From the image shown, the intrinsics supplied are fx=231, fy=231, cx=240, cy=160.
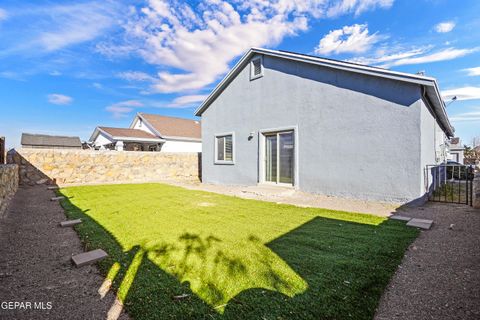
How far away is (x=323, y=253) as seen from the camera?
3.55m

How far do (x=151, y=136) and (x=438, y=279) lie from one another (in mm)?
24012

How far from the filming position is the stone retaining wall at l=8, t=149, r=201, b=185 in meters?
11.4

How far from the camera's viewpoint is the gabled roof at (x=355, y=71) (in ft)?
21.5

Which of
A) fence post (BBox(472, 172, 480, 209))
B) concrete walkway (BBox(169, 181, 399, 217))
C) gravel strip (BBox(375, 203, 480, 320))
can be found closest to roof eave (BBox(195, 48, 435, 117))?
fence post (BBox(472, 172, 480, 209))

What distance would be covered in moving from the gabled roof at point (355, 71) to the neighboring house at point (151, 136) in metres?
12.1

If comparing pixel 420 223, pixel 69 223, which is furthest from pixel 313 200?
pixel 69 223

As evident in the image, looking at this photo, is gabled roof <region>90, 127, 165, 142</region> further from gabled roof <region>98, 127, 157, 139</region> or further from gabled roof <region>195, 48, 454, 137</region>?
gabled roof <region>195, 48, 454, 137</region>

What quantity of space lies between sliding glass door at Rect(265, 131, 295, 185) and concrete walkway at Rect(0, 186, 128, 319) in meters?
7.43

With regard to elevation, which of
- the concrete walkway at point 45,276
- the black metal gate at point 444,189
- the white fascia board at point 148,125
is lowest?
the concrete walkway at point 45,276

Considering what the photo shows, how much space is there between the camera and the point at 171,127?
82.3 ft

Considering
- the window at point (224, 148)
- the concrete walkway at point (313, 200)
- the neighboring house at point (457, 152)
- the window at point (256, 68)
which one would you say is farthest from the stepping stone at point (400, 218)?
the neighboring house at point (457, 152)

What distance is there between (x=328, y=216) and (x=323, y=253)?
2.51 meters

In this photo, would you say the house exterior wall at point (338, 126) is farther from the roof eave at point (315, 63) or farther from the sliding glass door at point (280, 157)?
the sliding glass door at point (280, 157)

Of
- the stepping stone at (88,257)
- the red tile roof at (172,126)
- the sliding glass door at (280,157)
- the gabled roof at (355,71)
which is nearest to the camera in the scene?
the stepping stone at (88,257)
